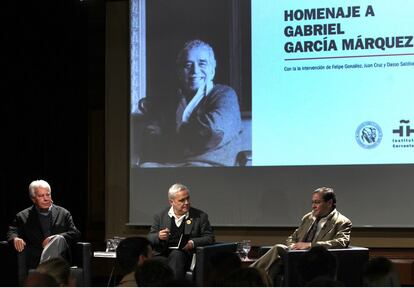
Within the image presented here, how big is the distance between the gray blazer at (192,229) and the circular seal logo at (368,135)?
1.54 metres

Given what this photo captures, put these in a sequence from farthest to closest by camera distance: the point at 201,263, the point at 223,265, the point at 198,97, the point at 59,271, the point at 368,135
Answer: the point at 198,97 → the point at 368,135 → the point at 201,263 → the point at 223,265 → the point at 59,271

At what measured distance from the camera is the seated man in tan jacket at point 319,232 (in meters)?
5.36

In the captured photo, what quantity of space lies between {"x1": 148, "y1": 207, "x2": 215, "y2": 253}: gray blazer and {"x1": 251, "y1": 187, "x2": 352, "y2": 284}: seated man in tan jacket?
51cm

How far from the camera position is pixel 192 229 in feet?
18.9

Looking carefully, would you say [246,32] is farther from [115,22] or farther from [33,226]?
[33,226]

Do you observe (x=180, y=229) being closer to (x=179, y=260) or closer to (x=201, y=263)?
(x=179, y=260)

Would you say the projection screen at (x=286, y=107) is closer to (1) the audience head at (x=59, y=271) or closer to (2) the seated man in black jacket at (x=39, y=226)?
(2) the seated man in black jacket at (x=39, y=226)

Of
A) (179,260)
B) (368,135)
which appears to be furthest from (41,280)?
(368,135)

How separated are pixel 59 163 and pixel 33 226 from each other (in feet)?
6.52

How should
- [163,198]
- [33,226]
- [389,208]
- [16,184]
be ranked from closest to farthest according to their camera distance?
1. [33,226]
2. [389,208]
3. [163,198]
4. [16,184]

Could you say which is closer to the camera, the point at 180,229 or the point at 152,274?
the point at 152,274

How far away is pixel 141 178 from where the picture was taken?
7.13 metres

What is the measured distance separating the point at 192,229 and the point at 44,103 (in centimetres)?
276

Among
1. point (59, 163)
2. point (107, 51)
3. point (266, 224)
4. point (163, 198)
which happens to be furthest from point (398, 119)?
point (59, 163)
